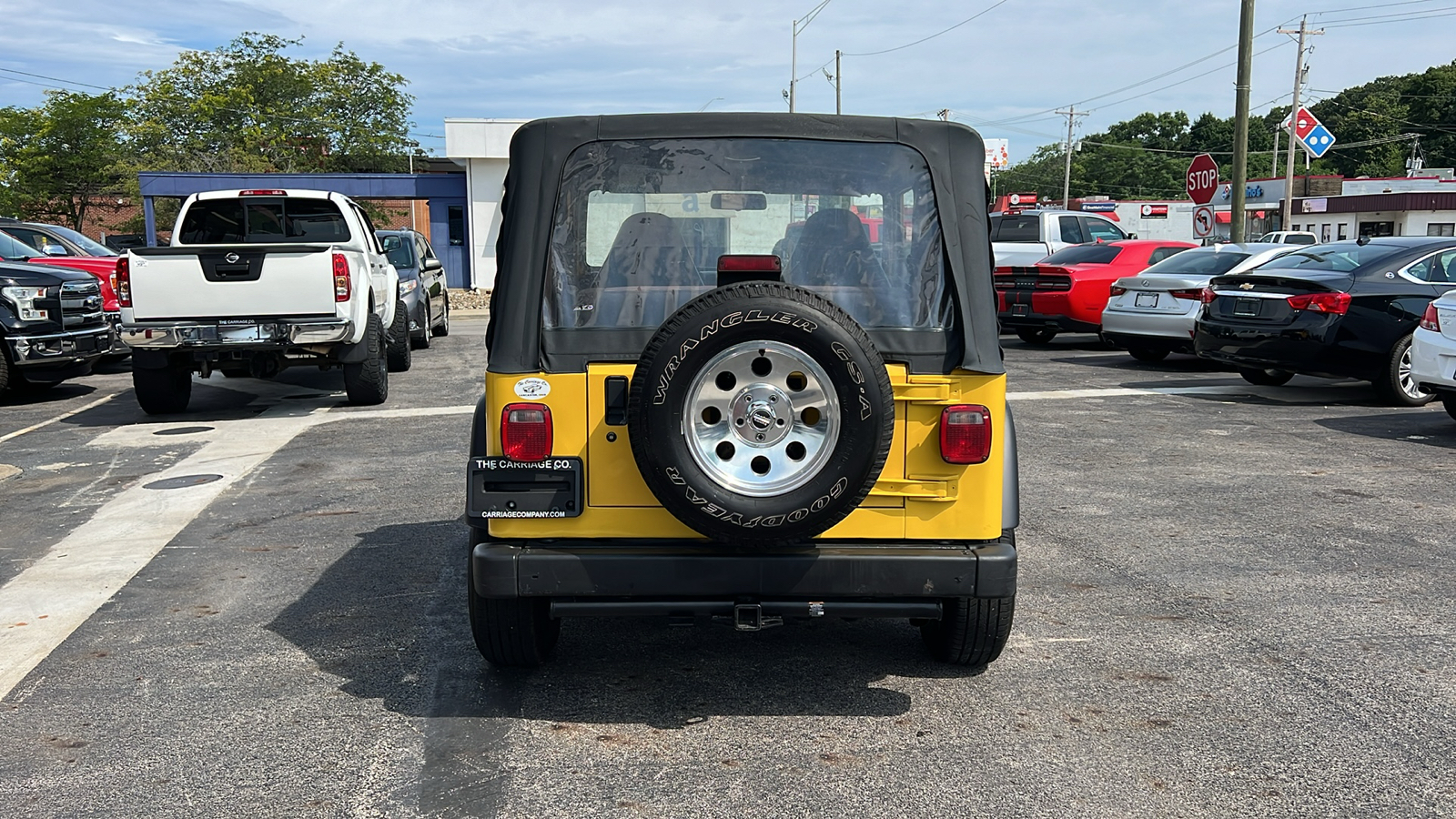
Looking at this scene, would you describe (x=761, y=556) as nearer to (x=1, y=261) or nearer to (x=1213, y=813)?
(x=1213, y=813)

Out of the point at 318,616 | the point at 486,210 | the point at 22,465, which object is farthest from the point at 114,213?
the point at 318,616

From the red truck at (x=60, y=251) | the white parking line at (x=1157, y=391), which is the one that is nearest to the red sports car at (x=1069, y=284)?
the white parking line at (x=1157, y=391)

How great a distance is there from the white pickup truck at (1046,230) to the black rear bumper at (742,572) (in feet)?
55.2

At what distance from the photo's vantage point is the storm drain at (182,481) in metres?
8.37

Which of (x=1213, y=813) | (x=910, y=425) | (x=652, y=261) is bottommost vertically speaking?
(x=1213, y=813)

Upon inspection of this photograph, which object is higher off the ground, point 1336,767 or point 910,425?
point 910,425

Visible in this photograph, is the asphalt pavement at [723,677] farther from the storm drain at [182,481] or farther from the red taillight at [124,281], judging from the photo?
the red taillight at [124,281]

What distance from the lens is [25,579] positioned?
6102mm

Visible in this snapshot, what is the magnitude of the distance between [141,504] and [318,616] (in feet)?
10.0

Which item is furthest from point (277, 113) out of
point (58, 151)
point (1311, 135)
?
point (1311, 135)

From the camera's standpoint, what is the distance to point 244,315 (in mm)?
10812

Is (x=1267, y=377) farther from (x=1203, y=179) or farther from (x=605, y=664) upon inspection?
(x=605, y=664)

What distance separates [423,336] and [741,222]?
Result: 1472cm

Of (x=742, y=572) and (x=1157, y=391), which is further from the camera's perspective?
(x=1157, y=391)
